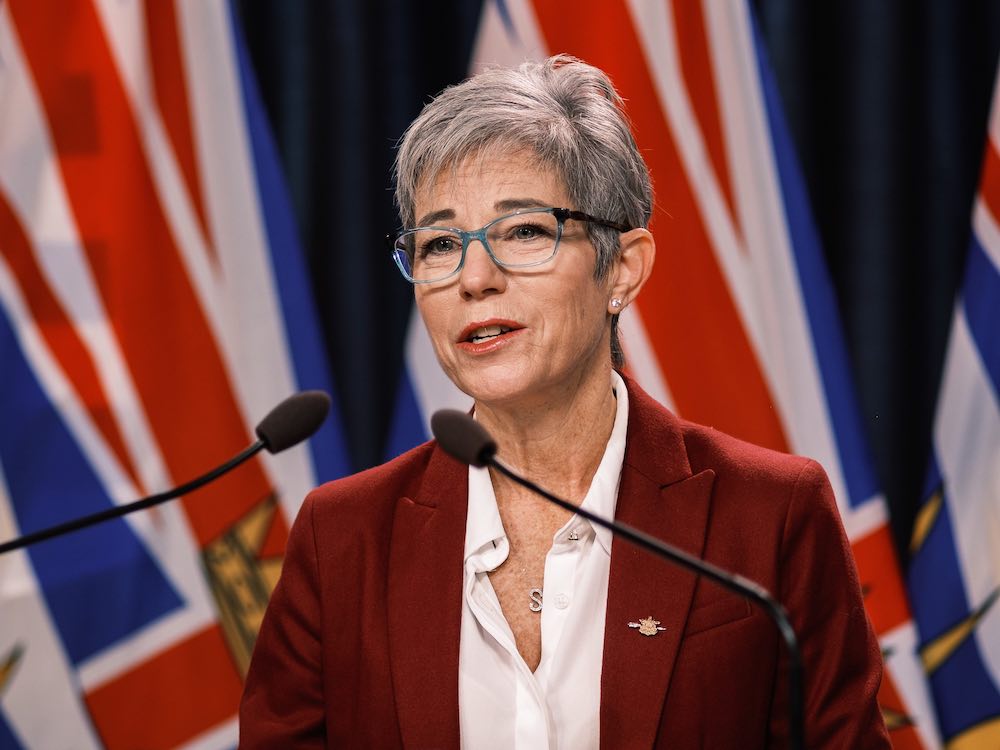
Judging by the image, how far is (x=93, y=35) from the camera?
2412mm

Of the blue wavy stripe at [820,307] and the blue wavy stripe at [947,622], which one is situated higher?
the blue wavy stripe at [820,307]

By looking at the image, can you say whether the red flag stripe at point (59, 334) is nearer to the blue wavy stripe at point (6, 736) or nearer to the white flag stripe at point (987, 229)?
the blue wavy stripe at point (6, 736)

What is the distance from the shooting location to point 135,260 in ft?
8.03

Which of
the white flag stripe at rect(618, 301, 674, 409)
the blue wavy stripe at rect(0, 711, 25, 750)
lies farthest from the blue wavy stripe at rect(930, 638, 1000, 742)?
the blue wavy stripe at rect(0, 711, 25, 750)

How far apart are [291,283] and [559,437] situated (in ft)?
3.55

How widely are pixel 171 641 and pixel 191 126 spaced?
1.04m

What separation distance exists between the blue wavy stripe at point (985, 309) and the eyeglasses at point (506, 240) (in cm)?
124

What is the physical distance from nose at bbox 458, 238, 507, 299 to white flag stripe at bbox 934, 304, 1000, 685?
134 centimetres

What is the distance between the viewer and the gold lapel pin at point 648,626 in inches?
56.2

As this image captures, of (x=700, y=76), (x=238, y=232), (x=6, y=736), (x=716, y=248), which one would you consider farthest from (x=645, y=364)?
(x=6, y=736)

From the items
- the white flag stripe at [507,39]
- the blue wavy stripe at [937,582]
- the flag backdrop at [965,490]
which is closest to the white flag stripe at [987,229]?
the flag backdrop at [965,490]

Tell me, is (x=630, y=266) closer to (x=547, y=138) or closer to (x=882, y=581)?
(x=547, y=138)

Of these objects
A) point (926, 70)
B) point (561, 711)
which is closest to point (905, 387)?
point (926, 70)

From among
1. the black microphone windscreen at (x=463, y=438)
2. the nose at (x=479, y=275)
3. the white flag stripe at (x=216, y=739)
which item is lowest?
the white flag stripe at (x=216, y=739)
